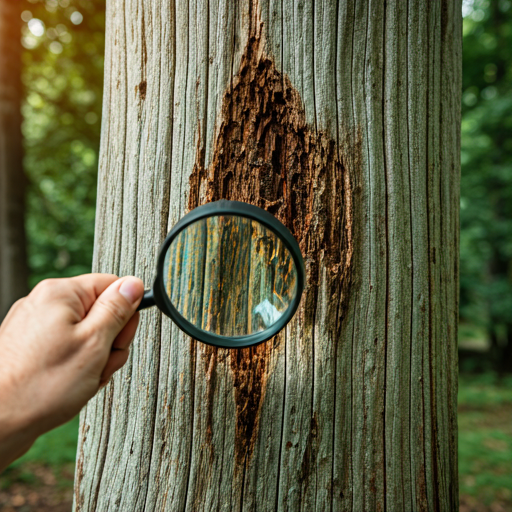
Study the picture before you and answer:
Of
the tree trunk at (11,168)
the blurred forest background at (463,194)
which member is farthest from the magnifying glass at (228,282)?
the tree trunk at (11,168)

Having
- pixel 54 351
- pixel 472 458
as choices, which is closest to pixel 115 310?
pixel 54 351

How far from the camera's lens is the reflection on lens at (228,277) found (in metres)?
0.99

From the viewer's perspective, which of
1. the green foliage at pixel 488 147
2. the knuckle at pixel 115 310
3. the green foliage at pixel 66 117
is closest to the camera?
the knuckle at pixel 115 310

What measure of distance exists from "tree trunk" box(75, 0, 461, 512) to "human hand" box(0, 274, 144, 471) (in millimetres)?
225

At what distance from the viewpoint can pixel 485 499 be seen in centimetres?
472

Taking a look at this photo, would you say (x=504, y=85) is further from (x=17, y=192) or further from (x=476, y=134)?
(x=17, y=192)

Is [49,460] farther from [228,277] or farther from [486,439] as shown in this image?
[486,439]

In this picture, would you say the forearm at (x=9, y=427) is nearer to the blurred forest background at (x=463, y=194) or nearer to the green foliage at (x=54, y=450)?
the blurred forest background at (x=463, y=194)

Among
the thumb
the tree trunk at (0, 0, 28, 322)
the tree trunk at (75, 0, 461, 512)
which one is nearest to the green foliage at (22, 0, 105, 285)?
the tree trunk at (0, 0, 28, 322)

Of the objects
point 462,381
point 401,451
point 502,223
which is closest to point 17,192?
point 401,451

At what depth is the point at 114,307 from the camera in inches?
35.5

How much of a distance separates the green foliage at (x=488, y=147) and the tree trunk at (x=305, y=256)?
8056mm

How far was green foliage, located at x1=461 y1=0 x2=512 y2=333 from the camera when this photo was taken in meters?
8.00

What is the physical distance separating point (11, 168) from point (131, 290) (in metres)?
5.88
